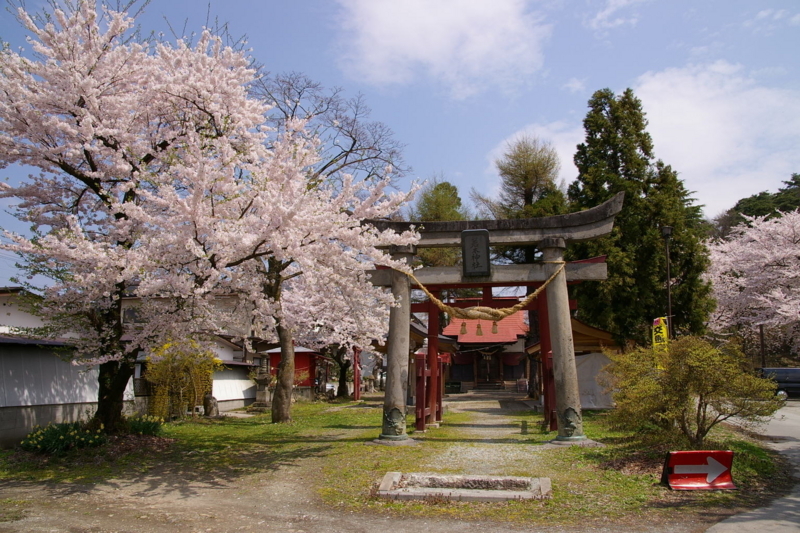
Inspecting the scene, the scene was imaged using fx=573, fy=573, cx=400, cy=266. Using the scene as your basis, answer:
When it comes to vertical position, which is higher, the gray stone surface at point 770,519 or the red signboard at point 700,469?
the red signboard at point 700,469

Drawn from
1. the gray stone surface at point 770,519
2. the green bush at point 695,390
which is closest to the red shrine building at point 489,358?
the green bush at point 695,390

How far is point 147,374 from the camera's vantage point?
17078mm

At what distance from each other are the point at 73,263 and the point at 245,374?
17683 millimetres

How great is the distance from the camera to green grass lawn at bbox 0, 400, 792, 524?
7.39m

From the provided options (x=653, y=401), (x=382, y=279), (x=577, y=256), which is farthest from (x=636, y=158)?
(x=653, y=401)

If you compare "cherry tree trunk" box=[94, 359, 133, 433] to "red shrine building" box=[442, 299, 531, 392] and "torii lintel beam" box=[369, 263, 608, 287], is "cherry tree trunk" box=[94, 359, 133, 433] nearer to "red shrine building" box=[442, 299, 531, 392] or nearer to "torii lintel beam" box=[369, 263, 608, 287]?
"torii lintel beam" box=[369, 263, 608, 287]

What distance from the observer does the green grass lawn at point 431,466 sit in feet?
24.2

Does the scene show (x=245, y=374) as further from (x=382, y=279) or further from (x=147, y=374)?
(x=382, y=279)

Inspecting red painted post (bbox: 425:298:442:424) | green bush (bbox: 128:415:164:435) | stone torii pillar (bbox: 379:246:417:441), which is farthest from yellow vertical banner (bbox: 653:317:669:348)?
green bush (bbox: 128:415:164:435)

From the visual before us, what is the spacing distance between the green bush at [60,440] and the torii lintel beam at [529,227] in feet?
22.4

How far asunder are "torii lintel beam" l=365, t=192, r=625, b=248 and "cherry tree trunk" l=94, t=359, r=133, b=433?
586cm

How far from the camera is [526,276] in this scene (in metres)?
12.7

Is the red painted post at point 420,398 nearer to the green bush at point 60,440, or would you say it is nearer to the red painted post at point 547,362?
the red painted post at point 547,362

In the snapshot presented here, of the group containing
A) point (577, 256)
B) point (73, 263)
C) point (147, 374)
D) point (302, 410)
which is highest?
point (577, 256)
